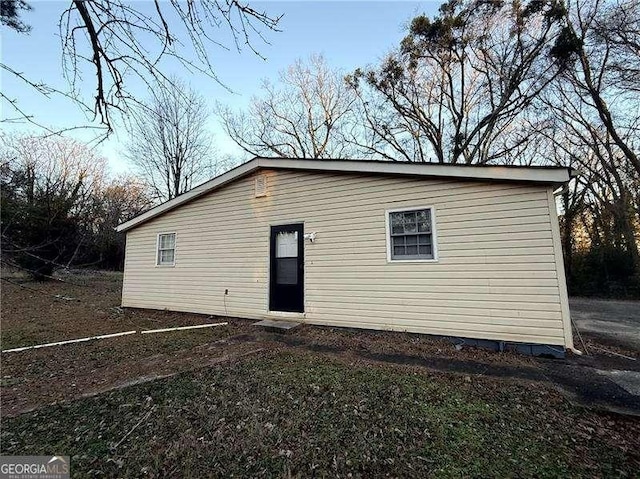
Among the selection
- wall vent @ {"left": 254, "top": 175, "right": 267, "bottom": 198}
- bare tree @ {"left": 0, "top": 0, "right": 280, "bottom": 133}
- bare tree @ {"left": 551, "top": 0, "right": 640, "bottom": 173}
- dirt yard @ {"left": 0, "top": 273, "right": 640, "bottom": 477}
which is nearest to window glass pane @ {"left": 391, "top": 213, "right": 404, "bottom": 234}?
dirt yard @ {"left": 0, "top": 273, "right": 640, "bottom": 477}

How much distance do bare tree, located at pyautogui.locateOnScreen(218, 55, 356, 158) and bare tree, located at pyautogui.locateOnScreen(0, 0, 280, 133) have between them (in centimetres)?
1702

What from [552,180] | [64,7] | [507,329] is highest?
[64,7]

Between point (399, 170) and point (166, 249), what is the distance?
24.1ft

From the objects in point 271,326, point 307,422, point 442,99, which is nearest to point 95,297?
point 271,326

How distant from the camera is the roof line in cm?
493

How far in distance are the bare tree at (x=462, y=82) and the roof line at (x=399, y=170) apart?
1261 cm

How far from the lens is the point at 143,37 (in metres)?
2.16

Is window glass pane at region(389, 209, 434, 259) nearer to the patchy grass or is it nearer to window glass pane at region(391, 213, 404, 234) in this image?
window glass pane at region(391, 213, 404, 234)

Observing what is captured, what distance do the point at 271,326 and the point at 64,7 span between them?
573cm

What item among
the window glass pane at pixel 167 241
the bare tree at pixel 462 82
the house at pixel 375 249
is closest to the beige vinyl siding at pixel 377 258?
the house at pixel 375 249

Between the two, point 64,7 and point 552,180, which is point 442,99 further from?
point 64,7

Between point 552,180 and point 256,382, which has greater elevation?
point 552,180

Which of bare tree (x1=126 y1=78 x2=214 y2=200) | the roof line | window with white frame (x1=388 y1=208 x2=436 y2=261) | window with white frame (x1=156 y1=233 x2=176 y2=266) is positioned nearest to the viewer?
the roof line

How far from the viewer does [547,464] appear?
234 centimetres
